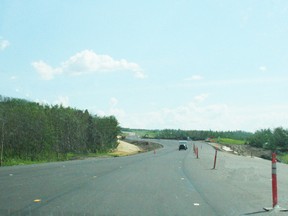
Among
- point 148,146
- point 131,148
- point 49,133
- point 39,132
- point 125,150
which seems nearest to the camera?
point 39,132

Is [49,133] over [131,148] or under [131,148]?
over

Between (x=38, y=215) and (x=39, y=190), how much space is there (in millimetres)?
4496

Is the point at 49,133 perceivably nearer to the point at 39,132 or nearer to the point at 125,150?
the point at 39,132

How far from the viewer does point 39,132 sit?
136ft

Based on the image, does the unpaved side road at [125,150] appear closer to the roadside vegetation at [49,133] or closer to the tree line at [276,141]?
the roadside vegetation at [49,133]

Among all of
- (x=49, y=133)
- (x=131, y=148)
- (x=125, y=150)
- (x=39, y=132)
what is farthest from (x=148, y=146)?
(x=39, y=132)

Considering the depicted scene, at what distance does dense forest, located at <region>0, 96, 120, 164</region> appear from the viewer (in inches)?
1501

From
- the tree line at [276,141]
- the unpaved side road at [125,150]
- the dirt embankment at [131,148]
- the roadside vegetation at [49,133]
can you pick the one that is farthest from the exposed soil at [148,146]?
the tree line at [276,141]

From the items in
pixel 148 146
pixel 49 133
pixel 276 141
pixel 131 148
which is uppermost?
pixel 276 141

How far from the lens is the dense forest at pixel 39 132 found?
38.1 metres

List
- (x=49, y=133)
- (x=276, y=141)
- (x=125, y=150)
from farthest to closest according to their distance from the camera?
(x=276, y=141), (x=125, y=150), (x=49, y=133)

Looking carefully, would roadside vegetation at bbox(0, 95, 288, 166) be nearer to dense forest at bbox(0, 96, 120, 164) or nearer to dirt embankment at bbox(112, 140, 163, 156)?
dense forest at bbox(0, 96, 120, 164)

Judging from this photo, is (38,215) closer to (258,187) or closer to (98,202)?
(98,202)

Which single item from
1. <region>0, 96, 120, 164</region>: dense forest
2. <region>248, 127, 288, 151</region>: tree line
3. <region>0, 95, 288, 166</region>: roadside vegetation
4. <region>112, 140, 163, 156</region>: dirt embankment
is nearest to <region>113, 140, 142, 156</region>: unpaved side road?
<region>112, 140, 163, 156</region>: dirt embankment
